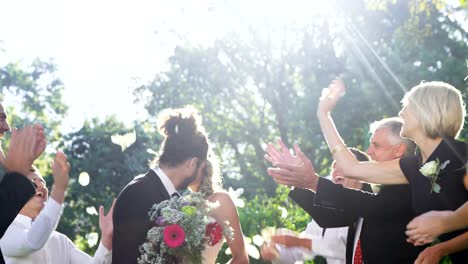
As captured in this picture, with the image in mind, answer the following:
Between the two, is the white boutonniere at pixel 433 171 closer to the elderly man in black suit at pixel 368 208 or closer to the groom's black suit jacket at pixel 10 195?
the elderly man in black suit at pixel 368 208

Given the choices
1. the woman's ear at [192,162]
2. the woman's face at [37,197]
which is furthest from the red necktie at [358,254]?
the woman's face at [37,197]

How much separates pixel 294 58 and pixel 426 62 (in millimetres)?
9831

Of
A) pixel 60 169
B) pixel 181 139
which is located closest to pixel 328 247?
pixel 181 139

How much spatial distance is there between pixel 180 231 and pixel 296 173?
74 cm

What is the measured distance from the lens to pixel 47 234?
15.1 feet

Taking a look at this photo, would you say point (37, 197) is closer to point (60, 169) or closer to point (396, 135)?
point (60, 169)

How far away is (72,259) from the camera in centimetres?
557

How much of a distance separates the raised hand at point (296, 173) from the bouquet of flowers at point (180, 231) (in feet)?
1.70

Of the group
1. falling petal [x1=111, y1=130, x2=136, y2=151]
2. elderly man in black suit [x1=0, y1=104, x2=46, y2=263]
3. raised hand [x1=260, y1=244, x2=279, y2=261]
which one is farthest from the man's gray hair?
elderly man in black suit [x1=0, y1=104, x2=46, y2=263]

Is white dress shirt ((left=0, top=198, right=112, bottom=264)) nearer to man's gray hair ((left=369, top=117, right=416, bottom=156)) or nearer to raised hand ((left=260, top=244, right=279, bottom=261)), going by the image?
raised hand ((left=260, top=244, right=279, bottom=261))

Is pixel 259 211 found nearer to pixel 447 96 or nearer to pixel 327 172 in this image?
pixel 447 96

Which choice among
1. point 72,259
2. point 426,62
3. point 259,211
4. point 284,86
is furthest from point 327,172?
point 72,259

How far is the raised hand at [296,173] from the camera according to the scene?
14.3 feet

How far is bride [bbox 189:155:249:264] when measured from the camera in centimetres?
499
